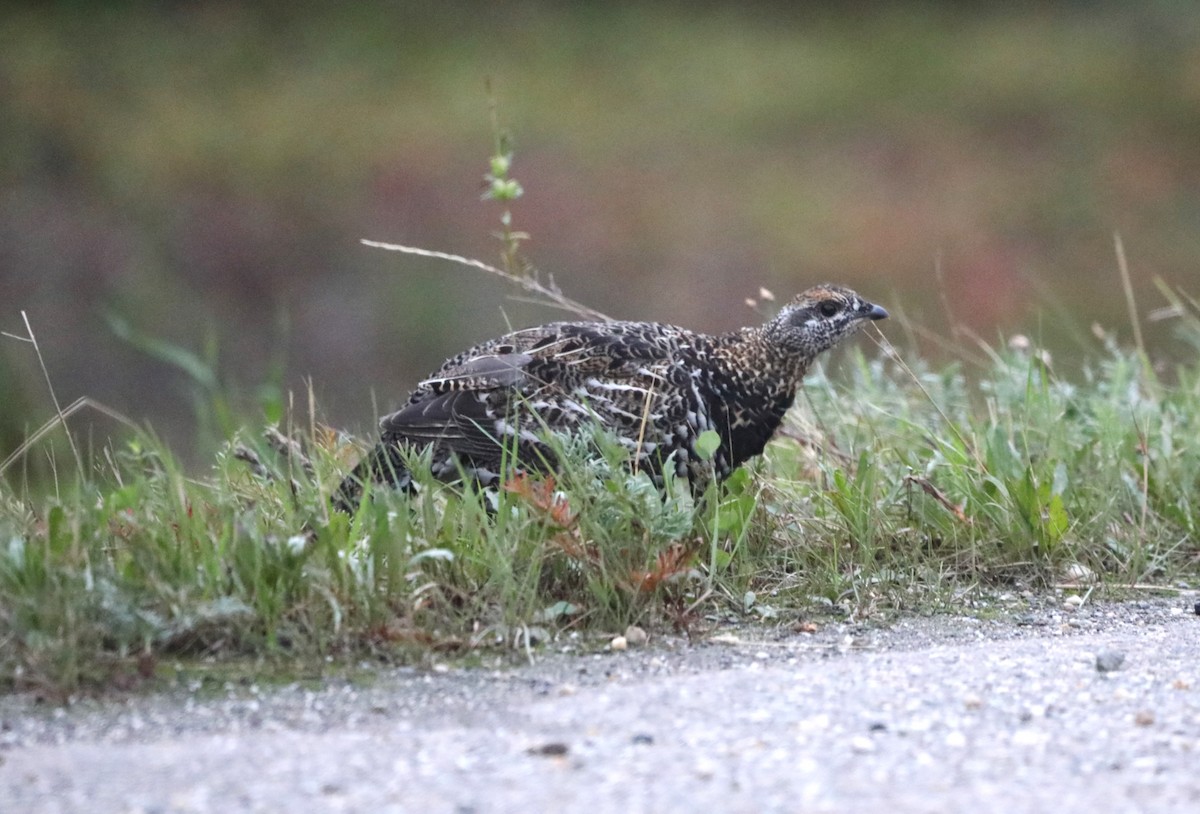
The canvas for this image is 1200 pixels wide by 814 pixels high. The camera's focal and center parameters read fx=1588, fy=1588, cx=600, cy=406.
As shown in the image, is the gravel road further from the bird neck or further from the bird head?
the bird head

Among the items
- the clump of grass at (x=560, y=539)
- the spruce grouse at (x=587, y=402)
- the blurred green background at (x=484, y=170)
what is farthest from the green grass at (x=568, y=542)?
the blurred green background at (x=484, y=170)

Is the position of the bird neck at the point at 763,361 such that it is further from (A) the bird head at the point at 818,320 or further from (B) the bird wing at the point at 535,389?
(B) the bird wing at the point at 535,389

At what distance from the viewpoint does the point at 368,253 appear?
51.0 ft

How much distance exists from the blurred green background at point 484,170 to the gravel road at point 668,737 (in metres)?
7.62

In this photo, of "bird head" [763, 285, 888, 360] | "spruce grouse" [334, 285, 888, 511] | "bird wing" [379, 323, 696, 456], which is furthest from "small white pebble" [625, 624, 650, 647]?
"bird head" [763, 285, 888, 360]

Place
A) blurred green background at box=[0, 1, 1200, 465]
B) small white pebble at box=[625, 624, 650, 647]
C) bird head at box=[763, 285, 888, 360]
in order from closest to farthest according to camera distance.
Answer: small white pebble at box=[625, 624, 650, 647]
bird head at box=[763, 285, 888, 360]
blurred green background at box=[0, 1, 1200, 465]

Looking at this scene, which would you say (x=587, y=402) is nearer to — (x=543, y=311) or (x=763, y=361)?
(x=763, y=361)

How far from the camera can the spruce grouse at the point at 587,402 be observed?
537 centimetres

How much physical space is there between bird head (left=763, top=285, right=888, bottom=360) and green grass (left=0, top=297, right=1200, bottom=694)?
14.3 inches

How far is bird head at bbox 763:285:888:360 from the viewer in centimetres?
597

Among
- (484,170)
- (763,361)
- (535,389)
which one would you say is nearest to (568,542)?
(535,389)

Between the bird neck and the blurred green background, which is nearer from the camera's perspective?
the bird neck

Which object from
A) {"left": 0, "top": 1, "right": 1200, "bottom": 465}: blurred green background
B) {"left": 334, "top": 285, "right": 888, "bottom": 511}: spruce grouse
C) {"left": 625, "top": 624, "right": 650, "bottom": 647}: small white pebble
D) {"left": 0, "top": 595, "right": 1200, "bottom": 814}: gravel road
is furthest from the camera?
{"left": 0, "top": 1, "right": 1200, "bottom": 465}: blurred green background

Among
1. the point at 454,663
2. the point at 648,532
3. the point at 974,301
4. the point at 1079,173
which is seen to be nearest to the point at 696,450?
the point at 648,532
